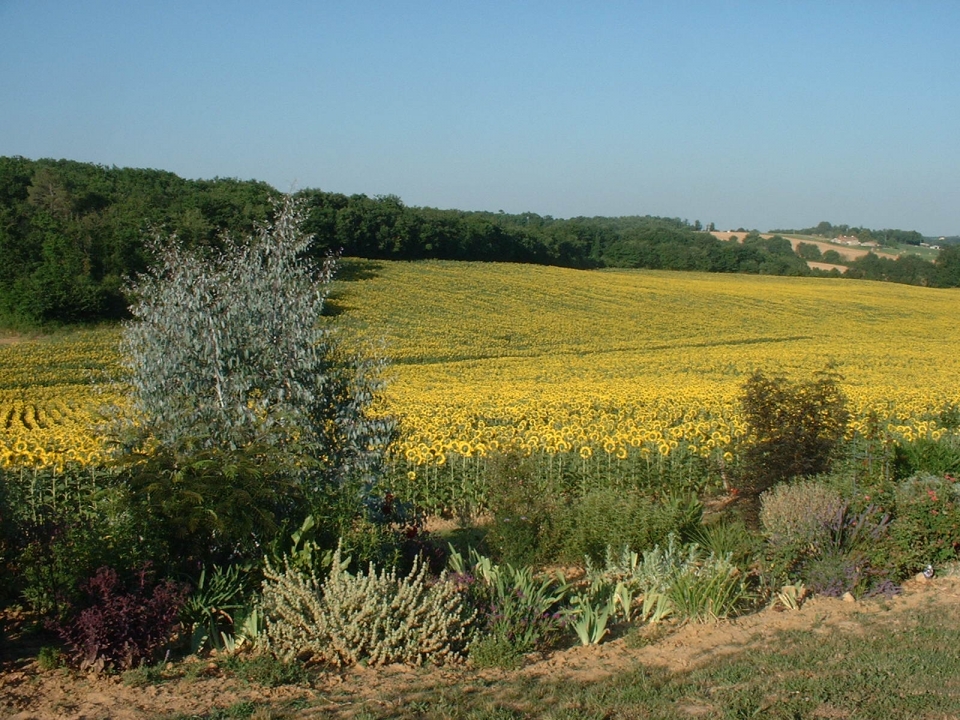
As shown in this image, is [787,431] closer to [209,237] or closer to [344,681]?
[344,681]

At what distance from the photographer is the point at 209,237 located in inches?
1730

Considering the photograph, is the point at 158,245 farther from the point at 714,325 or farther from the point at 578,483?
the point at 714,325

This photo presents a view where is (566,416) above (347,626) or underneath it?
underneath

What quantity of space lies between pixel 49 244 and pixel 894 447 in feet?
133

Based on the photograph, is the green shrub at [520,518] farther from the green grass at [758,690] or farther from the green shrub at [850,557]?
the green grass at [758,690]

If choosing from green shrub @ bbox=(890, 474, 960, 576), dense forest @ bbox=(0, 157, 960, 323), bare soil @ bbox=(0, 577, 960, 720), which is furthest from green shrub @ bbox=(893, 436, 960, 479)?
dense forest @ bbox=(0, 157, 960, 323)

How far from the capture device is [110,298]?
4069cm

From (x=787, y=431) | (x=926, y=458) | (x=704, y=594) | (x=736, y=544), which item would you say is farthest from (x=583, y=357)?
(x=704, y=594)

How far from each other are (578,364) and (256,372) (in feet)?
81.0

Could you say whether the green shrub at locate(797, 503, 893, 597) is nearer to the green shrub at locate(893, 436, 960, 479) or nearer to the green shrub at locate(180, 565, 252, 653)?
the green shrub at locate(893, 436, 960, 479)

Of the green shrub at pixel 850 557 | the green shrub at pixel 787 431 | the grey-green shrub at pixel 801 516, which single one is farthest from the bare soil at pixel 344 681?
the green shrub at pixel 787 431

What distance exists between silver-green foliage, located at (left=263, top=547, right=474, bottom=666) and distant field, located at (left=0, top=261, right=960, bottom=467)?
378 cm

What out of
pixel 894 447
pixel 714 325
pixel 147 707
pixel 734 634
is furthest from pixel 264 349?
pixel 714 325

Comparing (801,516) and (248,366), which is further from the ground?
(248,366)
